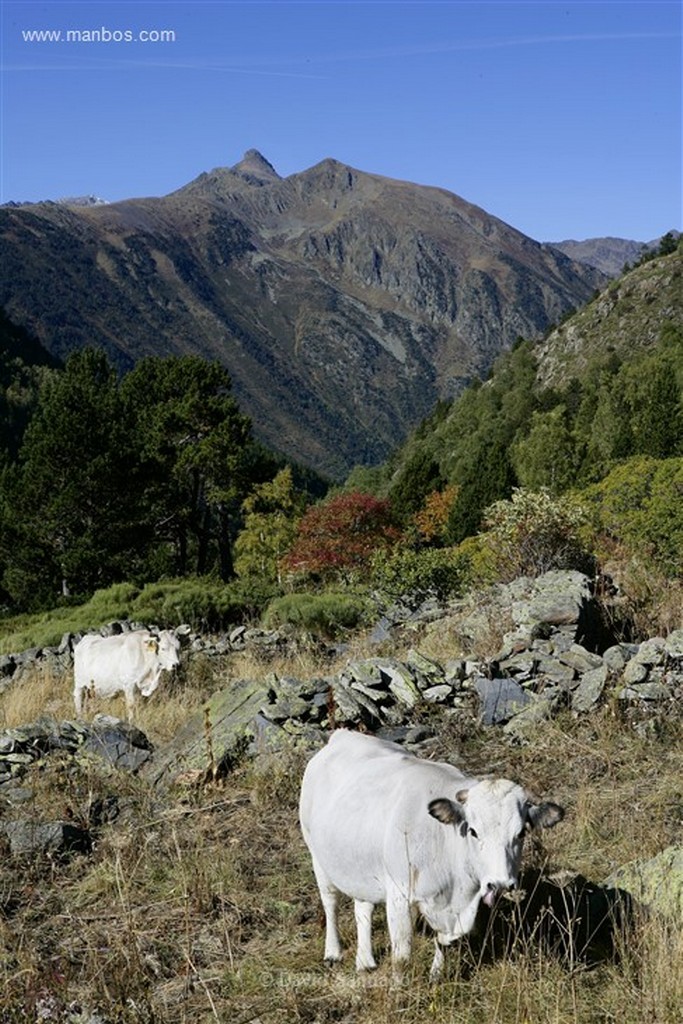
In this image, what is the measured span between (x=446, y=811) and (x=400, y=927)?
2.22ft

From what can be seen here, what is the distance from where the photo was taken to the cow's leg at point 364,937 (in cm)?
475

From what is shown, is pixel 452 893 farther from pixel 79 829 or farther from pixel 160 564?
pixel 160 564

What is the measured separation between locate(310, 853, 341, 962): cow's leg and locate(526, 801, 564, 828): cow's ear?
1.33 meters

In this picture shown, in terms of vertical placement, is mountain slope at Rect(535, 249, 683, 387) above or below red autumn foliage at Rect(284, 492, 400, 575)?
above

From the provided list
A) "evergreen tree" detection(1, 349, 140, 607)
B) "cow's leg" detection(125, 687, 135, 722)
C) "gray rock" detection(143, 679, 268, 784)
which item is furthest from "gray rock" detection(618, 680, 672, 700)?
"evergreen tree" detection(1, 349, 140, 607)

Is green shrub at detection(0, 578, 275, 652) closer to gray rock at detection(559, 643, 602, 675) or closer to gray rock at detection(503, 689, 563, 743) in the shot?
gray rock at detection(559, 643, 602, 675)

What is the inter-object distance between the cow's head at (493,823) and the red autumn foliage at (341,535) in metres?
27.8

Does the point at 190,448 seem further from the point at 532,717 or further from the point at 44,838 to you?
the point at 44,838

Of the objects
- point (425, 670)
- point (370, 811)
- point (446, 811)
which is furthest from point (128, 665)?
point (446, 811)

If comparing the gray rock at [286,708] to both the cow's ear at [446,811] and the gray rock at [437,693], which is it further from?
the cow's ear at [446,811]

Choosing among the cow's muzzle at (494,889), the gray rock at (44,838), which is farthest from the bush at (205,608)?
the cow's muzzle at (494,889)

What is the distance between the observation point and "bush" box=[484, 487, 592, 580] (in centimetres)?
1655

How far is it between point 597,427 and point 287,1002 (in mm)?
69950

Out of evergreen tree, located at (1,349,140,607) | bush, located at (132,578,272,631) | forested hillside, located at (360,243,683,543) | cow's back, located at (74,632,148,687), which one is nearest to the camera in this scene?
cow's back, located at (74,632,148,687)
